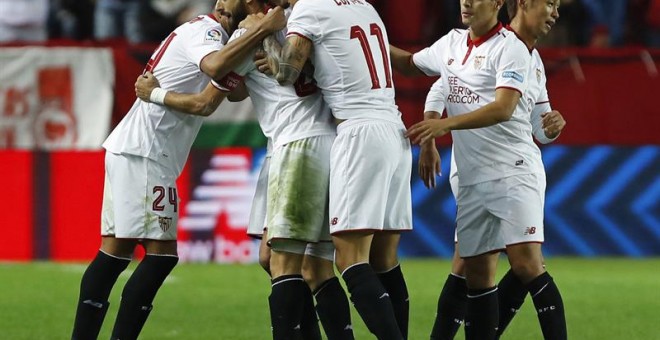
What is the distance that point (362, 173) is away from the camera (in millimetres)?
6766

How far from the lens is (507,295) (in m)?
7.87

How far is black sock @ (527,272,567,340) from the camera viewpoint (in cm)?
720

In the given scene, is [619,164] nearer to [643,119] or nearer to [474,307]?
[643,119]

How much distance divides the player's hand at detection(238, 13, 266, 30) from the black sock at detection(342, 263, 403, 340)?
1293 millimetres

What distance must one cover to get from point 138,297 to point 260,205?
31.1 inches

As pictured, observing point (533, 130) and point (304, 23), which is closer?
point (304, 23)

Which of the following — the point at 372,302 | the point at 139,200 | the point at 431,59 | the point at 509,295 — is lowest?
the point at 509,295

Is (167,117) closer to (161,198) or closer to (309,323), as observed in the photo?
(161,198)

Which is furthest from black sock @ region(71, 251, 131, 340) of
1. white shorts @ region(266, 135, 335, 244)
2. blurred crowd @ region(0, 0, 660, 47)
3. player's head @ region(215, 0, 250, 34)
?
blurred crowd @ region(0, 0, 660, 47)

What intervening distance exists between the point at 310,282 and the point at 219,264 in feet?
20.7

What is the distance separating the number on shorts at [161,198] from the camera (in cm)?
743

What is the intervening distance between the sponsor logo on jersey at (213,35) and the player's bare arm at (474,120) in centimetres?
111

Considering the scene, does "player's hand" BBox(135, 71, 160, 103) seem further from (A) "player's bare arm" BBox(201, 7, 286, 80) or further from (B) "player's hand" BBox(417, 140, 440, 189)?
(B) "player's hand" BBox(417, 140, 440, 189)

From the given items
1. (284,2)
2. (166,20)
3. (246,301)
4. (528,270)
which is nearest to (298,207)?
(284,2)
